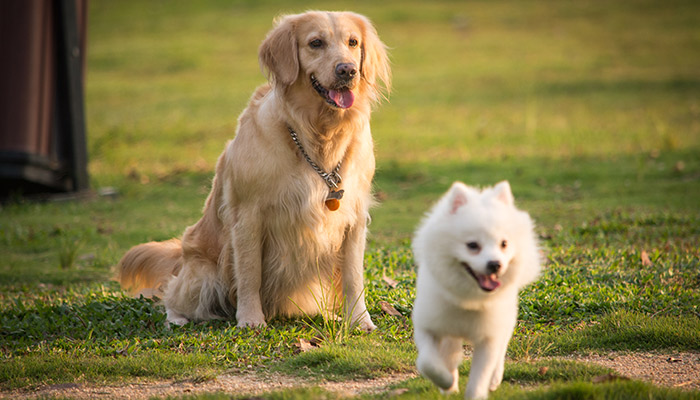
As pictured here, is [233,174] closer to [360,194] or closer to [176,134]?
[360,194]

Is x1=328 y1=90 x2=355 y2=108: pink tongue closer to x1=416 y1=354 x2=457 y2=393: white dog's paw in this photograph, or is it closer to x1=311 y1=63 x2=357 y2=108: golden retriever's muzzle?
x1=311 y1=63 x2=357 y2=108: golden retriever's muzzle

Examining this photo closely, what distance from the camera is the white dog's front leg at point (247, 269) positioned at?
229 inches

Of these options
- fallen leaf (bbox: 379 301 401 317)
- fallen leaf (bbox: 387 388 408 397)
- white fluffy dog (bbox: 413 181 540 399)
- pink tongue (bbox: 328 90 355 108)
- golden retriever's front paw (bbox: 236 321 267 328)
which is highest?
pink tongue (bbox: 328 90 355 108)

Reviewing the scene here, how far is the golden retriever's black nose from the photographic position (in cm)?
548

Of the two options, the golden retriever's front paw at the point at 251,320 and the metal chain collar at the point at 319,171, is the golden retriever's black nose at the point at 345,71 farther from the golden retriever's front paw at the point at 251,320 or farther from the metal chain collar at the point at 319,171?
the golden retriever's front paw at the point at 251,320

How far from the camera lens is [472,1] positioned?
39.8 meters

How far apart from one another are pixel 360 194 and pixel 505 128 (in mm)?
13824

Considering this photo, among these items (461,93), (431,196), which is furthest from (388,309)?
(461,93)

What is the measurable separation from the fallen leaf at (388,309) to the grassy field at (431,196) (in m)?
0.06

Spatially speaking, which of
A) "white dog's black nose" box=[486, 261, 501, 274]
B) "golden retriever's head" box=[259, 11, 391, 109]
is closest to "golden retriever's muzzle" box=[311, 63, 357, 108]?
"golden retriever's head" box=[259, 11, 391, 109]

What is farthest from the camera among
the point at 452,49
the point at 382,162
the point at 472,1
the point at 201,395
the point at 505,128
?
the point at 472,1

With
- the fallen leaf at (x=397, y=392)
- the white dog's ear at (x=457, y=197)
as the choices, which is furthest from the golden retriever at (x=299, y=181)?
the white dog's ear at (x=457, y=197)

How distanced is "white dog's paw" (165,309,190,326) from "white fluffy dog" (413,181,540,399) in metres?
2.57

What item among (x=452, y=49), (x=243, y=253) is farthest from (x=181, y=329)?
(x=452, y=49)
